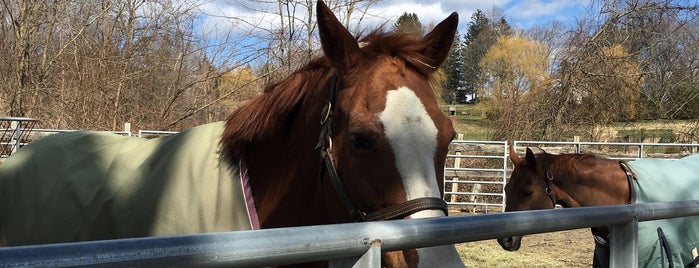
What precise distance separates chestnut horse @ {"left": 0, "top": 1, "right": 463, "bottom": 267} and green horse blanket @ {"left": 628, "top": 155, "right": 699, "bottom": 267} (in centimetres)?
241

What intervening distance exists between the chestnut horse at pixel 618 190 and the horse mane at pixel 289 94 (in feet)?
7.69

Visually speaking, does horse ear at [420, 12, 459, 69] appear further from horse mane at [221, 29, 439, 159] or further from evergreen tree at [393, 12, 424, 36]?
evergreen tree at [393, 12, 424, 36]

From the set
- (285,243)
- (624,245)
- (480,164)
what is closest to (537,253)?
(480,164)

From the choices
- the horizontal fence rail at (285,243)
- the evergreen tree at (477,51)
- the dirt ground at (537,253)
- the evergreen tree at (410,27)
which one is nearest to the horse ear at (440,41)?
the evergreen tree at (410,27)

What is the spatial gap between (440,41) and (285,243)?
1.43m

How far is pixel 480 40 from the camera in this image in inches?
1809

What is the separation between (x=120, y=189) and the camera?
8.13ft

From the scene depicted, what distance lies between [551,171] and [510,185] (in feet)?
2.19

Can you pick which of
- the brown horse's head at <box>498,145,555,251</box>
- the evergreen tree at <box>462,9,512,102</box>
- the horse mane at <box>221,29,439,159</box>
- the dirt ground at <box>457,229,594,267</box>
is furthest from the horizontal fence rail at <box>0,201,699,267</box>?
the evergreen tree at <box>462,9,512,102</box>

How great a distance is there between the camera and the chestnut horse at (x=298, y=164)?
1.73m

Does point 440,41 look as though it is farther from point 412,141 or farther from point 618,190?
point 618,190

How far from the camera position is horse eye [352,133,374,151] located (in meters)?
1.76

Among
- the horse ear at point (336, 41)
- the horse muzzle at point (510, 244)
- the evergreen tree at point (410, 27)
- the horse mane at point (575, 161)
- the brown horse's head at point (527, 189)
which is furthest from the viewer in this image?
the horse muzzle at point (510, 244)

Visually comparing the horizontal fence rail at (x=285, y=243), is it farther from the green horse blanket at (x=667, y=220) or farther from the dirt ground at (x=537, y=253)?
the dirt ground at (x=537, y=253)
